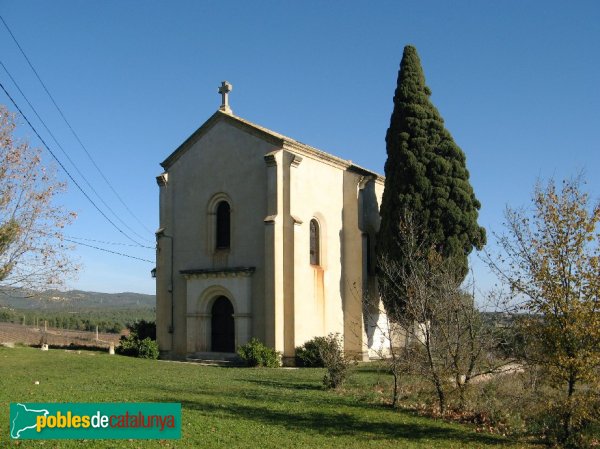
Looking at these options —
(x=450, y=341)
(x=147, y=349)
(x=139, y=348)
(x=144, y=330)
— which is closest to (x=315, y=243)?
(x=147, y=349)

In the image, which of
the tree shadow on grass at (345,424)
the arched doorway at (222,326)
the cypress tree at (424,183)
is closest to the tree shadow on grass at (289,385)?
the tree shadow on grass at (345,424)

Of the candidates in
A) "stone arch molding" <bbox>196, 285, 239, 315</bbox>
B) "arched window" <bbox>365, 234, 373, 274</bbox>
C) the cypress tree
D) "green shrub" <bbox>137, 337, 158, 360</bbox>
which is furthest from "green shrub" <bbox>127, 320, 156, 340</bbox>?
the cypress tree

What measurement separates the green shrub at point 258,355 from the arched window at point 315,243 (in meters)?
4.92

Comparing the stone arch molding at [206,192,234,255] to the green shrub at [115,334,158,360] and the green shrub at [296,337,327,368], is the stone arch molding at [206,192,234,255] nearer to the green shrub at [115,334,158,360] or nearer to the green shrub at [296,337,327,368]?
the green shrub at [115,334,158,360]

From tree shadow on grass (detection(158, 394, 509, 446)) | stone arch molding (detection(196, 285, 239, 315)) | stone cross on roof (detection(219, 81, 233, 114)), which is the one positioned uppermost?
stone cross on roof (detection(219, 81, 233, 114))

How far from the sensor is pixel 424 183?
83.5 feet

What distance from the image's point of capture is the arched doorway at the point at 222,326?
26.2 m

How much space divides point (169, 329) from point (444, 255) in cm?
1292

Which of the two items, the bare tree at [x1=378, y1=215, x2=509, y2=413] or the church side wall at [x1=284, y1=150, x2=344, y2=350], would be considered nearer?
the bare tree at [x1=378, y1=215, x2=509, y2=413]

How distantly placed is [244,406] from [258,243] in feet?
40.3

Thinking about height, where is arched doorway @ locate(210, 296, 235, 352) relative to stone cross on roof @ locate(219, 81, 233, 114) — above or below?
below

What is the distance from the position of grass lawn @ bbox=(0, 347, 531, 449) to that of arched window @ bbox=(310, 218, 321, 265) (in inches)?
277

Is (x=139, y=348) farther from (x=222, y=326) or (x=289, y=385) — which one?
(x=289, y=385)

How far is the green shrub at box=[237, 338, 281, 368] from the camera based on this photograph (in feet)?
76.5
